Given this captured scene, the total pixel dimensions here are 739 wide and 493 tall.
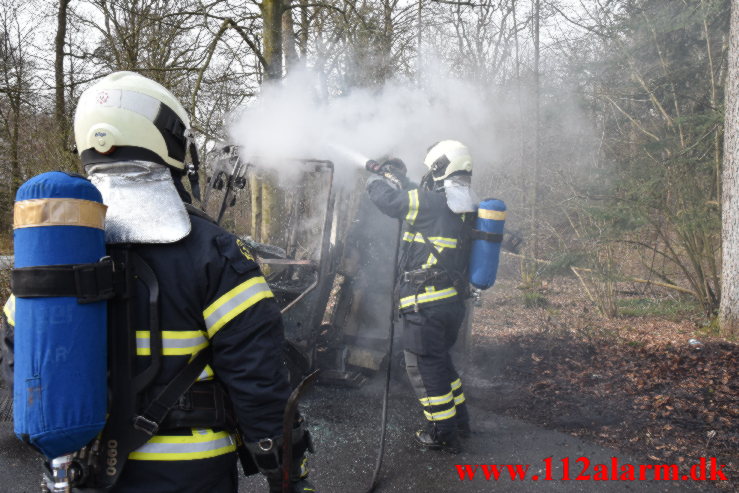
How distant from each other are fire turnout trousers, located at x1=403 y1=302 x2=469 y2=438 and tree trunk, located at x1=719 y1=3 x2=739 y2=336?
203 inches

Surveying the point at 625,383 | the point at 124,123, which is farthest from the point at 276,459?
the point at 625,383

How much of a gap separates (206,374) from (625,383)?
4.86 meters

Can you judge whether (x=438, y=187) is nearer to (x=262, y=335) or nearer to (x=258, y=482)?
(x=258, y=482)

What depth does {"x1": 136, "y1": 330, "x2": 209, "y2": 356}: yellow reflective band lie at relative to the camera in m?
1.53

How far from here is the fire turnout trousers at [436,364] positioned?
4.02 meters

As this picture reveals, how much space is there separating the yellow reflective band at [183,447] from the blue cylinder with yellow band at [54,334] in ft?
0.68

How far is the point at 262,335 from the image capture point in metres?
A: 1.58

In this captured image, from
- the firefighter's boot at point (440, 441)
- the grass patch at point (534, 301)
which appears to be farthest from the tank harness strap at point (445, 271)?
the grass patch at point (534, 301)

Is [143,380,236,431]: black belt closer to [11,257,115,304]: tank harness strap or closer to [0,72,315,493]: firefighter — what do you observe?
[0,72,315,493]: firefighter

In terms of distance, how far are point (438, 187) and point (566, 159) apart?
10.2 meters

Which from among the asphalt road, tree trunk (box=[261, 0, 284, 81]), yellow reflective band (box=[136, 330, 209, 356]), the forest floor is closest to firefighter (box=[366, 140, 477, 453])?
the asphalt road

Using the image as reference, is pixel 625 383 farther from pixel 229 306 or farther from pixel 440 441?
pixel 229 306

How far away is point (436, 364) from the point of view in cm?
408

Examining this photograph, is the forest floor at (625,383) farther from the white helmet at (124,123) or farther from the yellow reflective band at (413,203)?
the white helmet at (124,123)
